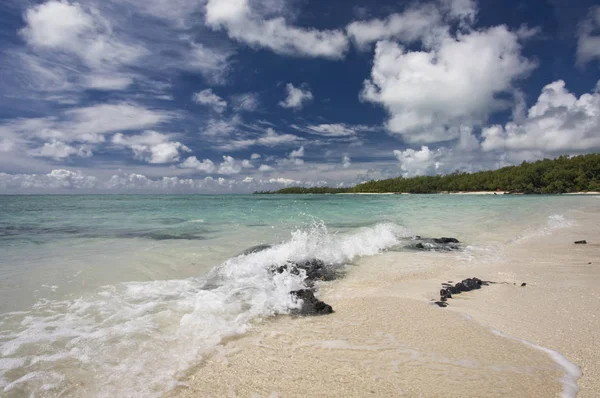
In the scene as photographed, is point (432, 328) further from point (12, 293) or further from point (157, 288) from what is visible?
point (12, 293)

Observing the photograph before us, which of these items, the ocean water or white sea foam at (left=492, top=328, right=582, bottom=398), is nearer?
white sea foam at (left=492, top=328, right=582, bottom=398)

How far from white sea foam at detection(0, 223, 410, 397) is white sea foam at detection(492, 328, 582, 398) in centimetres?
344

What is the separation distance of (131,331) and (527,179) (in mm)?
136502

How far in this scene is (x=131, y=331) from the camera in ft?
14.3

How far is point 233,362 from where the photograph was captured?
11.6ft

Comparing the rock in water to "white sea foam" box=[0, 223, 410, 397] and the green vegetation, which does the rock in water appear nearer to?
"white sea foam" box=[0, 223, 410, 397]

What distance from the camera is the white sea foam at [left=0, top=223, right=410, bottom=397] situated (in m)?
3.24

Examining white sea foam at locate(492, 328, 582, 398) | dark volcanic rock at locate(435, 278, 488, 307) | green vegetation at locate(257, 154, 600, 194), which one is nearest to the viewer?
white sea foam at locate(492, 328, 582, 398)

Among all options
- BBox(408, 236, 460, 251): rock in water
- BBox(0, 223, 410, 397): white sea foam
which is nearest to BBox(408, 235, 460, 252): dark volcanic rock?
BBox(408, 236, 460, 251): rock in water

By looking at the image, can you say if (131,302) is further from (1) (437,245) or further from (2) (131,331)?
(1) (437,245)

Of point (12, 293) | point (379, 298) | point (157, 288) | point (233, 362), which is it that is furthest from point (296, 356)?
point (12, 293)

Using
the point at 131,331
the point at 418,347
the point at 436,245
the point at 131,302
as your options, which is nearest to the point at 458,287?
the point at 418,347

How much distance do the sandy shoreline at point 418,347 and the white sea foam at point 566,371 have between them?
0.04 m

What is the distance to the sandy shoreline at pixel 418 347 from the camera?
3.04 m
